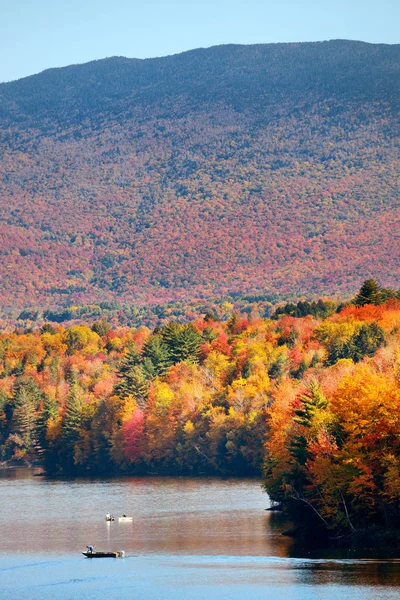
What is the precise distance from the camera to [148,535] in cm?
8694

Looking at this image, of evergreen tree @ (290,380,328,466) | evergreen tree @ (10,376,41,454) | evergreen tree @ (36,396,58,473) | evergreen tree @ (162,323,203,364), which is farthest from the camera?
evergreen tree @ (162,323,203,364)

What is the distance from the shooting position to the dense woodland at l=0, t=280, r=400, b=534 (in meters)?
73.8

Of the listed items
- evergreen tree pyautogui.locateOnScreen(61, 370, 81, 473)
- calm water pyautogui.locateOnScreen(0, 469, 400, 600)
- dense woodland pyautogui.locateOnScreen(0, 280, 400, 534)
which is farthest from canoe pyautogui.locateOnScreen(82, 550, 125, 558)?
evergreen tree pyautogui.locateOnScreen(61, 370, 81, 473)

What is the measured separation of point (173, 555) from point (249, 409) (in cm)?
5622

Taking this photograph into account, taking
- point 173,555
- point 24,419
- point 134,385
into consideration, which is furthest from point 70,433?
point 173,555

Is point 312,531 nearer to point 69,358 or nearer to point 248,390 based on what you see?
point 248,390

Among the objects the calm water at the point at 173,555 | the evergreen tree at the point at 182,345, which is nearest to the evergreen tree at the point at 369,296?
the evergreen tree at the point at 182,345

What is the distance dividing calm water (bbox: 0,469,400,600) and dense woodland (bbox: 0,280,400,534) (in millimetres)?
4259

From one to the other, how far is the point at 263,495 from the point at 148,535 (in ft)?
73.3

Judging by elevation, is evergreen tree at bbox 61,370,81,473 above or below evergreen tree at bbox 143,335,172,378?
below

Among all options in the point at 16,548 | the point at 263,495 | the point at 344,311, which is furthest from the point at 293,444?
the point at 344,311

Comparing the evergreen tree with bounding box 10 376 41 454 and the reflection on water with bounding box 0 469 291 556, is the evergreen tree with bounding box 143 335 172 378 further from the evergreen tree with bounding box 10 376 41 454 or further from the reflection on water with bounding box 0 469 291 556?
the reflection on water with bounding box 0 469 291 556

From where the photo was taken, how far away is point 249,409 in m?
133

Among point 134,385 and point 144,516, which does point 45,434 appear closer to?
point 134,385
